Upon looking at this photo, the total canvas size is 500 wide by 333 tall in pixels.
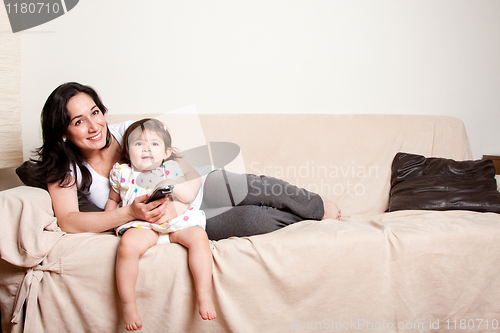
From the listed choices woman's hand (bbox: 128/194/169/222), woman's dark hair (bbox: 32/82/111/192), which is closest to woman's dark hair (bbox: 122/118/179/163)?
woman's dark hair (bbox: 32/82/111/192)

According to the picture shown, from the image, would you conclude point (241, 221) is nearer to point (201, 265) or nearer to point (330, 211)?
point (201, 265)

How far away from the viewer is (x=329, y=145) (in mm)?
1877

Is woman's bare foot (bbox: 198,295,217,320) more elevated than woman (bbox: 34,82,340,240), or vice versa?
woman (bbox: 34,82,340,240)

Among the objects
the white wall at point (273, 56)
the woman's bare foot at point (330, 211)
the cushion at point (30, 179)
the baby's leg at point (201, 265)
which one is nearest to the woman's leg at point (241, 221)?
the baby's leg at point (201, 265)

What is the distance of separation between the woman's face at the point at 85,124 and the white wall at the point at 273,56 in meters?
0.82

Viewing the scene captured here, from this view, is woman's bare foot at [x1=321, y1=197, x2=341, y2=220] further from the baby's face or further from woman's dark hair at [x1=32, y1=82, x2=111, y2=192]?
woman's dark hair at [x1=32, y1=82, x2=111, y2=192]

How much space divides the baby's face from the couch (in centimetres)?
28

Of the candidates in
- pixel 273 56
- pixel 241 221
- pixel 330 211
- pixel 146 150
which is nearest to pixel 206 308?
pixel 241 221

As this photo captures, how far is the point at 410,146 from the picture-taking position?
1906 millimetres

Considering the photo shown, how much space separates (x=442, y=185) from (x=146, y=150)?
1402mm

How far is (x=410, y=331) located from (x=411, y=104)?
1650mm

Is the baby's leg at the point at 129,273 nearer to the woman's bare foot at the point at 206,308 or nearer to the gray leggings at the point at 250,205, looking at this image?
the woman's bare foot at the point at 206,308

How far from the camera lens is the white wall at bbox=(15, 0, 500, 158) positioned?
2012mm

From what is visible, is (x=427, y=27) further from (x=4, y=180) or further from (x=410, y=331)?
(x=4, y=180)
